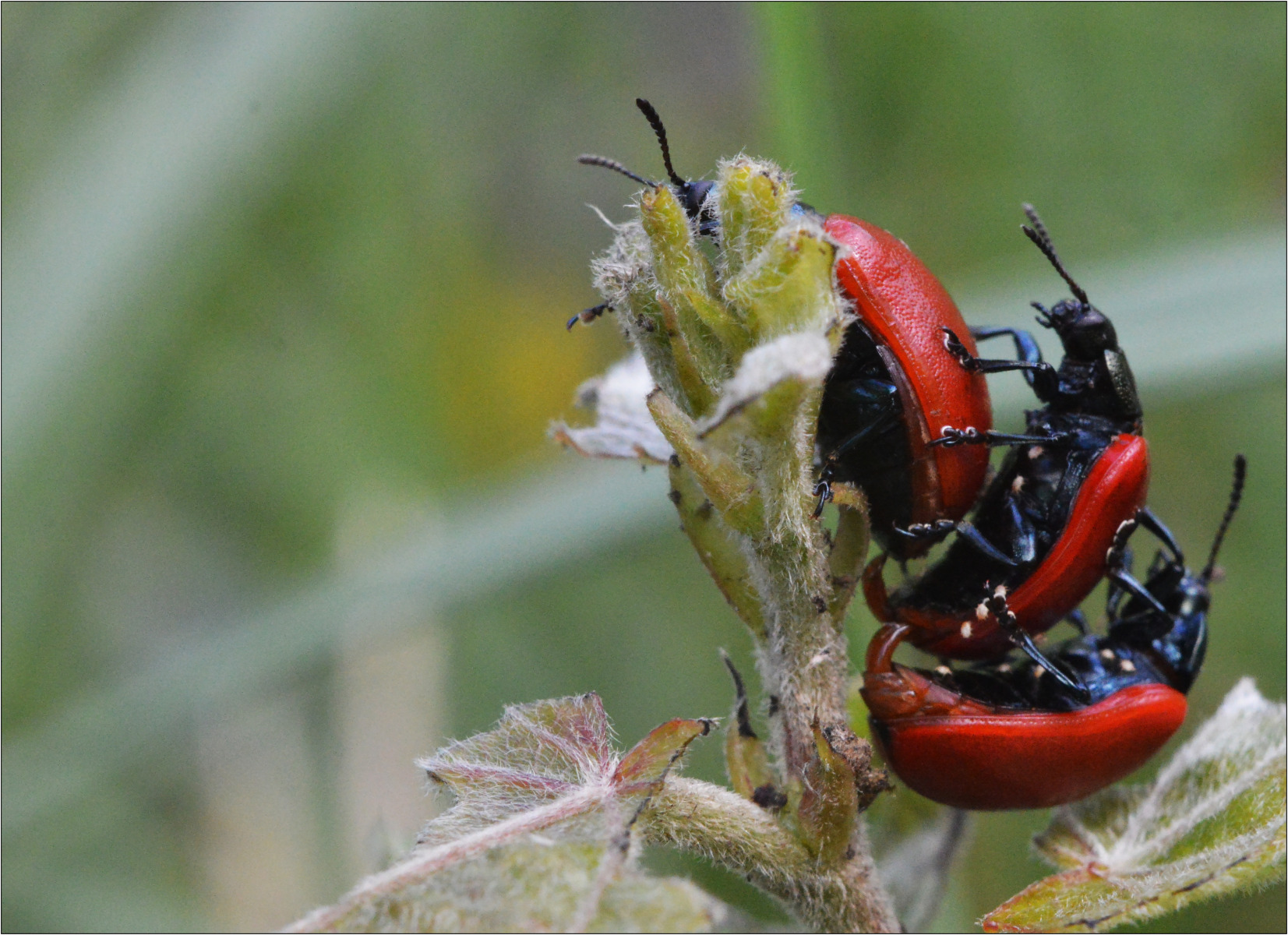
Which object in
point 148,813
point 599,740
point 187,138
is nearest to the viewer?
point 599,740

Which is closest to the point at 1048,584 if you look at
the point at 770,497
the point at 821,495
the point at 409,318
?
the point at 821,495

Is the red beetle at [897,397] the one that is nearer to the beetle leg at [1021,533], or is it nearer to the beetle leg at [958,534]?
the beetle leg at [958,534]

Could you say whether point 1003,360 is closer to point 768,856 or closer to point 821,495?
point 821,495

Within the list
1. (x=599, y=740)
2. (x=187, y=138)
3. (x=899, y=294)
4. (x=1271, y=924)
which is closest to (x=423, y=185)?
(x=187, y=138)

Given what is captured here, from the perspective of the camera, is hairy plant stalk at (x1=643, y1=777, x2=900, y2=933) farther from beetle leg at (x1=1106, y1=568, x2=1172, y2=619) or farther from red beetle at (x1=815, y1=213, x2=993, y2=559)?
beetle leg at (x1=1106, y1=568, x2=1172, y2=619)

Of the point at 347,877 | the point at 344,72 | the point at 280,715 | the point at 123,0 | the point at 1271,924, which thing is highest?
the point at 123,0

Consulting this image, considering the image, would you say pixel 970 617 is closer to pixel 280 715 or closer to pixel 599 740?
pixel 599 740

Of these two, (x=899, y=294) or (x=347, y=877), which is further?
(x=347, y=877)

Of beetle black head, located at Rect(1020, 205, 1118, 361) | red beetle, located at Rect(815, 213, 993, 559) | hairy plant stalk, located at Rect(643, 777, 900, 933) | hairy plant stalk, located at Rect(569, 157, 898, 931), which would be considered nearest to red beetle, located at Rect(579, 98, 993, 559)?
red beetle, located at Rect(815, 213, 993, 559)
